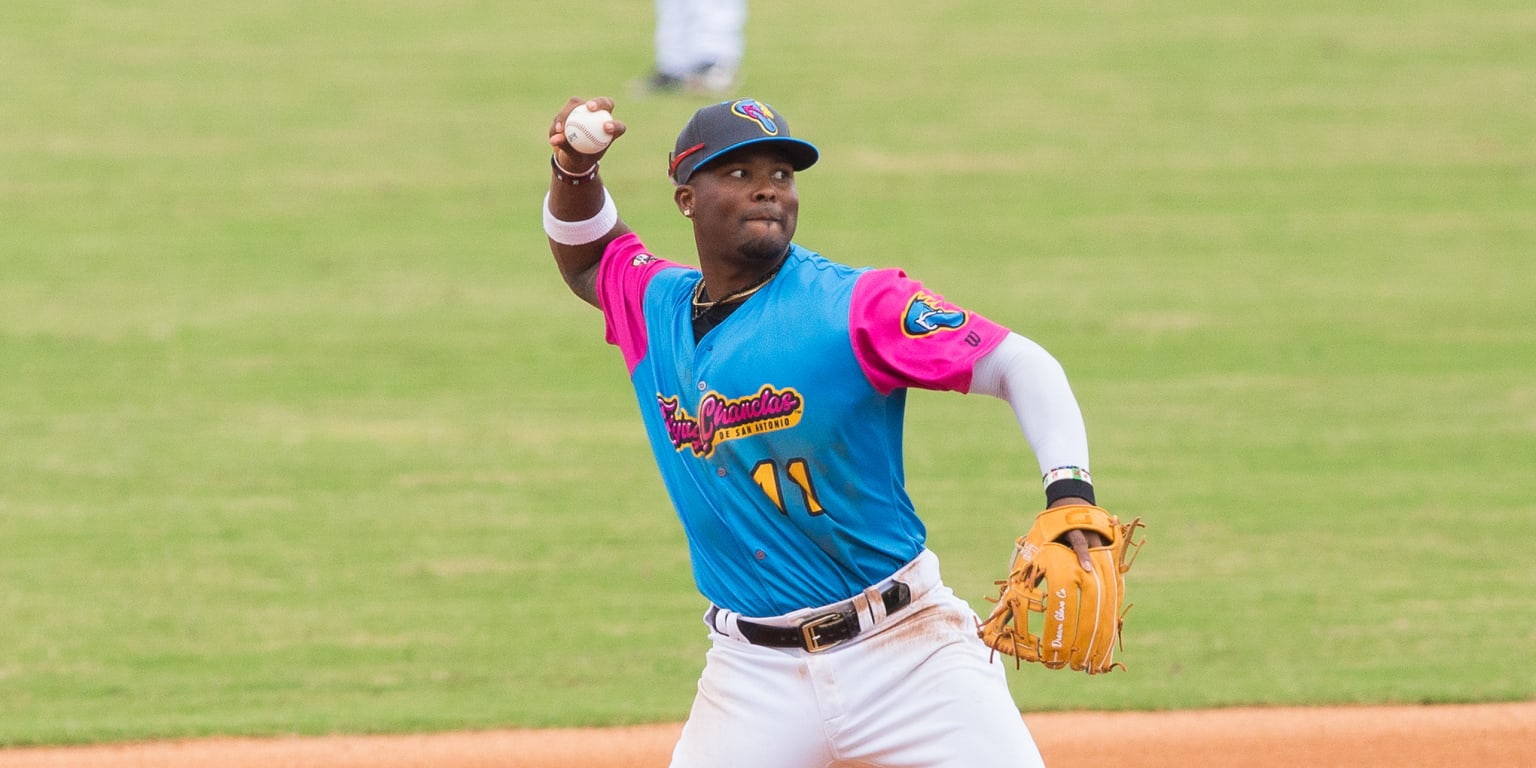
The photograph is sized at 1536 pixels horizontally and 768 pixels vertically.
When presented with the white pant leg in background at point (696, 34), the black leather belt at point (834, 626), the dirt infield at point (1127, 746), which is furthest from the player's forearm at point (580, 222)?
the white pant leg in background at point (696, 34)

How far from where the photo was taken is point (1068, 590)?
11.3ft

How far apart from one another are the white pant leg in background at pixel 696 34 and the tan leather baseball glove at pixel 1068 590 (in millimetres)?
13568

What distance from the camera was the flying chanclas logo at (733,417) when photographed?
380 cm

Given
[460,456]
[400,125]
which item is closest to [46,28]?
[400,125]

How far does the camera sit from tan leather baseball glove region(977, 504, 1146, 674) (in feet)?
11.3

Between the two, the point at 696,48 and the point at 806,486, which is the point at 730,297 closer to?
the point at 806,486

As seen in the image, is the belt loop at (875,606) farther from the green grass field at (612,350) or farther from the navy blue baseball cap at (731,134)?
the green grass field at (612,350)

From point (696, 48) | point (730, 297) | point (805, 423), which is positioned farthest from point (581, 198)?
point (696, 48)

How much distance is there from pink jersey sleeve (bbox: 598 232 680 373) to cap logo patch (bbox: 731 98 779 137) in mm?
485

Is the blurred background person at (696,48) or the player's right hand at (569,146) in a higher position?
the blurred background person at (696,48)

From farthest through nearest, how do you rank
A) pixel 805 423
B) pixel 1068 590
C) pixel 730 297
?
1. pixel 730 297
2. pixel 805 423
3. pixel 1068 590

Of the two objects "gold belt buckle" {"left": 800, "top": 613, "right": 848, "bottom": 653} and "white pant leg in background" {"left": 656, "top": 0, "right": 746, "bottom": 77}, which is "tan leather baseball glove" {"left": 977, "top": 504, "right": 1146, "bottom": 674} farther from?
"white pant leg in background" {"left": 656, "top": 0, "right": 746, "bottom": 77}

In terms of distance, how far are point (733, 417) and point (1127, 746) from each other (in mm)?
3028

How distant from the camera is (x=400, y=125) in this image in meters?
17.2
